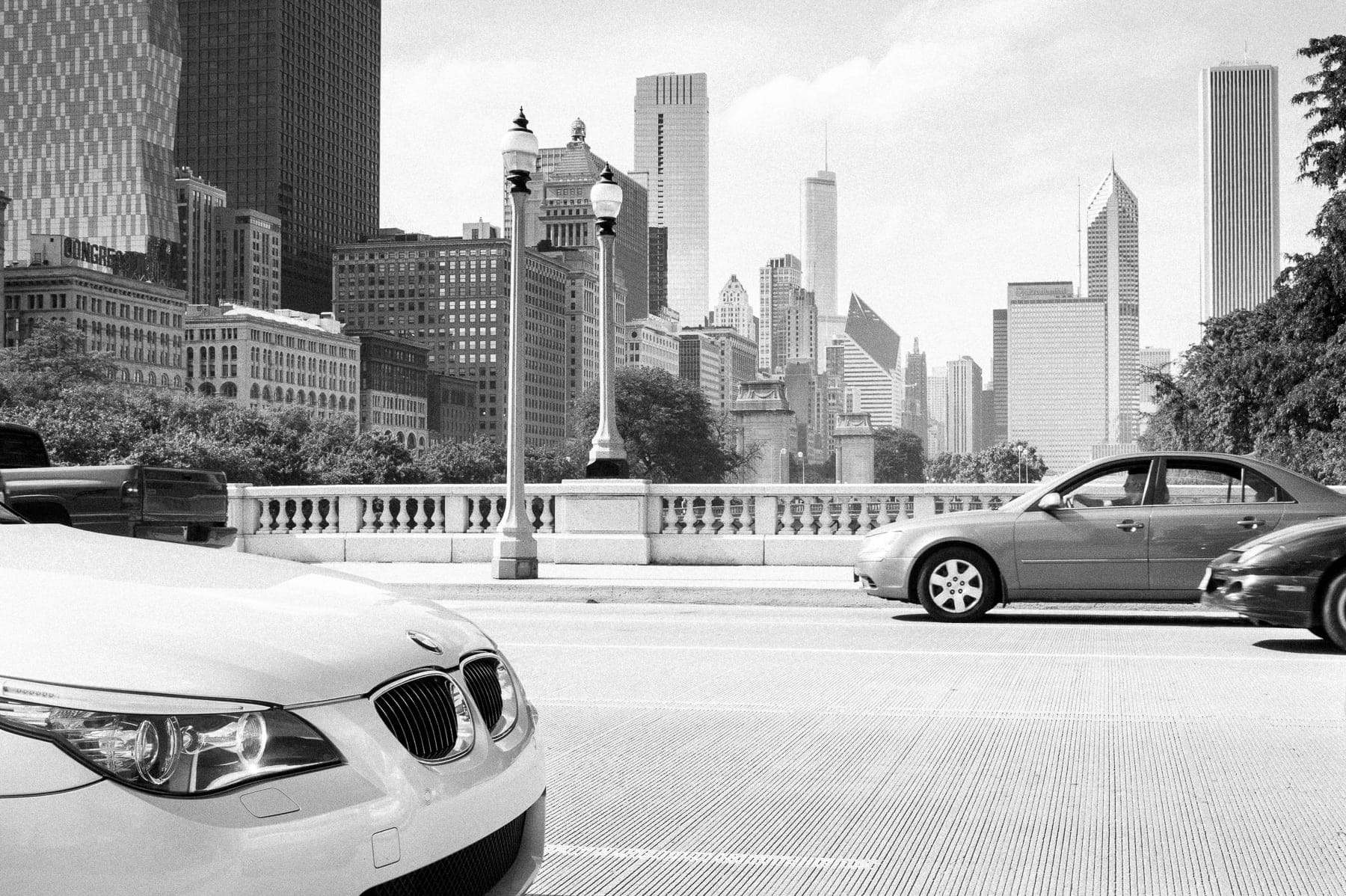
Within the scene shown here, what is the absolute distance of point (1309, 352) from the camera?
1622 inches

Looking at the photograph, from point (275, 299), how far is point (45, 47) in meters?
44.9

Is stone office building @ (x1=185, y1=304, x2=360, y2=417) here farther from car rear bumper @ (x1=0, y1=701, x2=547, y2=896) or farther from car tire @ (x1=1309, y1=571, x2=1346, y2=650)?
car rear bumper @ (x1=0, y1=701, x2=547, y2=896)

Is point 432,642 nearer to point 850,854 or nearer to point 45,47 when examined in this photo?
point 850,854

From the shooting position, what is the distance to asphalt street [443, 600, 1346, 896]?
15.3 ft

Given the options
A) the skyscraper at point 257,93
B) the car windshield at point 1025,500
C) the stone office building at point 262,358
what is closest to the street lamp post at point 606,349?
the car windshield at point 1025,500

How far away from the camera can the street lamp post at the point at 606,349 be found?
1927 cm

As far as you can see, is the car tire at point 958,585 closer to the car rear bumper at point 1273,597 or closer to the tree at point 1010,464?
the car rear bumper at point 1273,597

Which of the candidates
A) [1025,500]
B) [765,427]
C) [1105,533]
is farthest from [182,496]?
Answer: [765,427]

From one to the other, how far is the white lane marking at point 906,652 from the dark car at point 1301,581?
0.44m

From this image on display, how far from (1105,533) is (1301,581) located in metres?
2.17

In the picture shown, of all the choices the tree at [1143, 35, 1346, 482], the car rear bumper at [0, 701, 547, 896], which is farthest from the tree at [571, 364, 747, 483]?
the car rear bumper at [0, 701, 547, 896]

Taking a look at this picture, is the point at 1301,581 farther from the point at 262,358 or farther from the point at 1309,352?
the point at 262,358

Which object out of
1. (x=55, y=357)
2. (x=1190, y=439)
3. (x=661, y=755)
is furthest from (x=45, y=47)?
(x=661, y=755)

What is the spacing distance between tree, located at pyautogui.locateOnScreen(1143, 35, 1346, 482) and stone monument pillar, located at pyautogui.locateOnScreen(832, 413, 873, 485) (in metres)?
75.4
